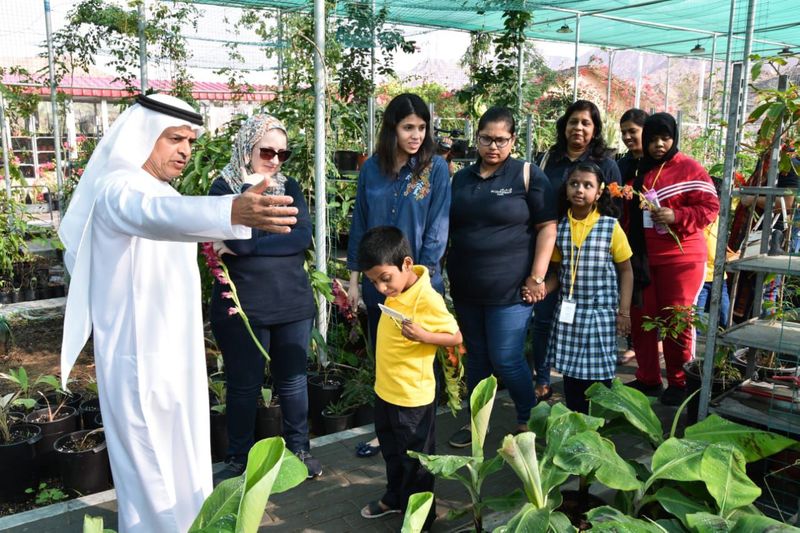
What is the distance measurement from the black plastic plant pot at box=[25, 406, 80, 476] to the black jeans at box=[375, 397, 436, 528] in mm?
1667

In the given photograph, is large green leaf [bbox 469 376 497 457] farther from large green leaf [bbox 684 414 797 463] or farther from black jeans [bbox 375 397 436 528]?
large green leaf [bbox 684 414 797 463]

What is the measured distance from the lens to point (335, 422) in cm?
354

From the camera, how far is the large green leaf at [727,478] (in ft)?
6.89

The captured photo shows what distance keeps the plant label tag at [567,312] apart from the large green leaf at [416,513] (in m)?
1.40

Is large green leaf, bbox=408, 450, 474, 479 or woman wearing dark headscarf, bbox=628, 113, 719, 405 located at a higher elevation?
woman wearing dark headscarf, bbox=628, 113, 719, 405

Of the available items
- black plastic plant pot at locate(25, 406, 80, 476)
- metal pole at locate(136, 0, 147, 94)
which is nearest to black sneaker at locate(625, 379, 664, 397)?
black plastic plant pot at locate(25, 406, 80, 476)

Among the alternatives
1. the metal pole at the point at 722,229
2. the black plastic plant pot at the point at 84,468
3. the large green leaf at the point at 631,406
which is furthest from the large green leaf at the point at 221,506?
the metal pole at the point at 722,229

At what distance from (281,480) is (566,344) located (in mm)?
1680

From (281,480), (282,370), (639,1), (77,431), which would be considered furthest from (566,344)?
(639,1)

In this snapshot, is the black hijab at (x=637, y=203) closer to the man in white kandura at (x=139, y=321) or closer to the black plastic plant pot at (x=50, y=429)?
the man in white kandura at (x=139, y=321)

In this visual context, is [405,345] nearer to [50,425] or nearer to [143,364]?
[143,364]

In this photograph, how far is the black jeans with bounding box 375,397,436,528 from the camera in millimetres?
2438

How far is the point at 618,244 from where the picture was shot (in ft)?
10.2

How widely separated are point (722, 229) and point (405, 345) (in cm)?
139
